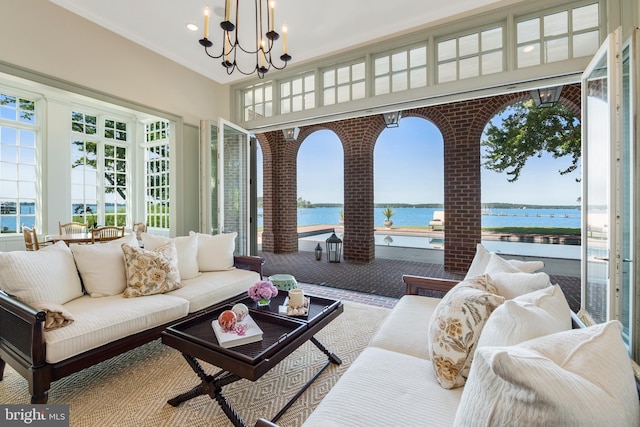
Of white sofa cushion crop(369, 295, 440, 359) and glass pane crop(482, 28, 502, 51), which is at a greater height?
glass pane crop(482, 28, 502, 51)

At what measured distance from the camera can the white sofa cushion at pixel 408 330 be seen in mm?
1607

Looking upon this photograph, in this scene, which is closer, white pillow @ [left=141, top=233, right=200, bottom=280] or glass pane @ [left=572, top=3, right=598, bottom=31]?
glass pane @ [left=572, top=3, right=598, bottom=31]

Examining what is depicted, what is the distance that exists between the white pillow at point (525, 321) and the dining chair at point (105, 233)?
508 centimetres

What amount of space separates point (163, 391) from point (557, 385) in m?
2.13

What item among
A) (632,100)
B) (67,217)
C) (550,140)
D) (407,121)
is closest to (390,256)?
(550,140)

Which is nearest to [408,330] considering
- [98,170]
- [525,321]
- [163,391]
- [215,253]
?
[525,321]

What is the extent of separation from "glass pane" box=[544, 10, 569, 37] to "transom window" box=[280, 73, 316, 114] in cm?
252

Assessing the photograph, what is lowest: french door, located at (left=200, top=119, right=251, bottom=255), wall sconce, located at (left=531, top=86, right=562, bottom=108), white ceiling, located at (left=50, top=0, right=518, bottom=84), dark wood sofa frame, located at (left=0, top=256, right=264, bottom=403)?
dark wood sofa frame, located at (left=0, top=256, right=264, bottom=403)

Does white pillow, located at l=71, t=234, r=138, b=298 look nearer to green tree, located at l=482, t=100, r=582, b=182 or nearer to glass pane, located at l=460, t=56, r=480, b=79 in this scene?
glass pane, located at l=460, t=56, r=480, b=79

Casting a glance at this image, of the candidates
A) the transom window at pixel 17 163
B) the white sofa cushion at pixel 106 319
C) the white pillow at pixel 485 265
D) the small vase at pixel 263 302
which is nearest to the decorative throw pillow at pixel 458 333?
the white pillow at pixel 485 265

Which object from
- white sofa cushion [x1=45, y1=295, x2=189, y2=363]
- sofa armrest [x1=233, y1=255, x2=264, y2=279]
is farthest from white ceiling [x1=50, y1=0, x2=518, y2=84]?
white sofa cushion [x1=45, y1=295, x2=189, y2=363]

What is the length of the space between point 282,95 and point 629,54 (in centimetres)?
348

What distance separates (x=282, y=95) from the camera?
4.18m

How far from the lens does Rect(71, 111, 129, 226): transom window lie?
5.88 metres
